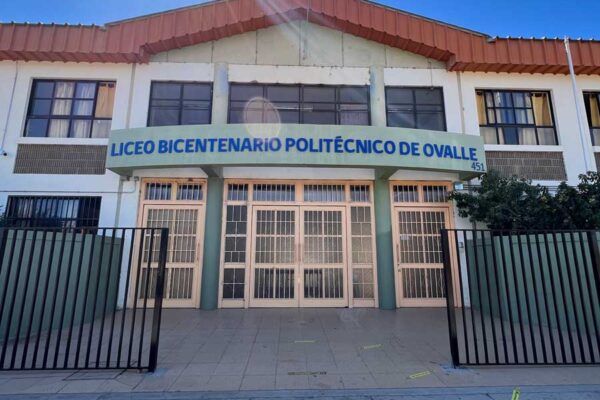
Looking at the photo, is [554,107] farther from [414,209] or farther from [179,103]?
[179,103]

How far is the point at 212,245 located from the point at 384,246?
4.32m

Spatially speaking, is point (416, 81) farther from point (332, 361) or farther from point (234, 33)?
point (332, 361)

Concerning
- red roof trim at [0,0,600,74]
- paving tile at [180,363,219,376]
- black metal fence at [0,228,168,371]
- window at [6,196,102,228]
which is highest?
red roof trim at [0,0,600,74]

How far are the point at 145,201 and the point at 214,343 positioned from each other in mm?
4642

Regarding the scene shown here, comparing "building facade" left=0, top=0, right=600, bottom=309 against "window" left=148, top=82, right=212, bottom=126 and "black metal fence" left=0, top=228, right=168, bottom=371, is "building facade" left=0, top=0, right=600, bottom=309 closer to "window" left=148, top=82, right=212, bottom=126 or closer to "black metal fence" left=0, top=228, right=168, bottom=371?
"window" left=148, top=82, right=212, bottom=126

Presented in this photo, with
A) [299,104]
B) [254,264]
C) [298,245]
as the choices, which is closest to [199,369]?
[254,264]

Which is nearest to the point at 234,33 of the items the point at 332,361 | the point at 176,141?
the point at 176,141

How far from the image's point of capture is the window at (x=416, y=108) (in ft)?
30.7

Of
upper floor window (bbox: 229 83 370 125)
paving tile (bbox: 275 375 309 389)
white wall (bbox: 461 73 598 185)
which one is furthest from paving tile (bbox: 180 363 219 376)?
white wall (bbox: 461 73 598 185)

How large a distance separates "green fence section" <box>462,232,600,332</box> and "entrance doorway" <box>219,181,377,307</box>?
2773 millimetres

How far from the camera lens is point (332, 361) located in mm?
4617

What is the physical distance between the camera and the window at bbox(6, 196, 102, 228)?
8.25m

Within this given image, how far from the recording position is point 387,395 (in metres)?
3.60

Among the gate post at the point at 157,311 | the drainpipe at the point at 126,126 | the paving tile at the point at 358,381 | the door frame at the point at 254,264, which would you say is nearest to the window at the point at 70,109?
the drainpipe at the point at 126,126
